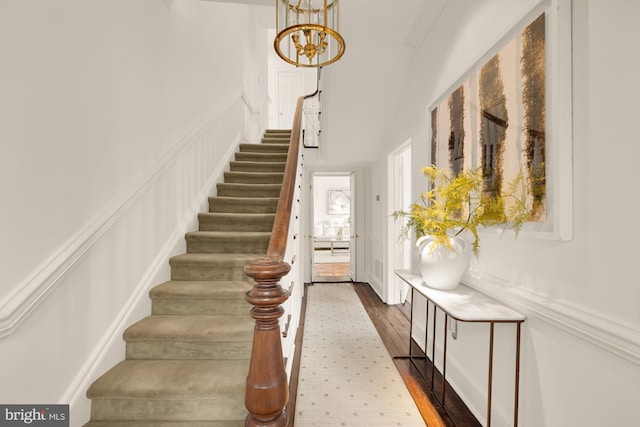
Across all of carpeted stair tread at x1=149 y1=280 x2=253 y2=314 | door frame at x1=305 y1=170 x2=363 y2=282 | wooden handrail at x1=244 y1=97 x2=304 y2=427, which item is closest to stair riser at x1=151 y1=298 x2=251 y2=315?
carpeted stair tread at x1=149 y1=280 x2=253 y2=314

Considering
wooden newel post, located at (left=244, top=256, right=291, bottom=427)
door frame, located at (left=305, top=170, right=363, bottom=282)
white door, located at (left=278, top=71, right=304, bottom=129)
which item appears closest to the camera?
wooden newel post, located at (left=244, top=256, right=291, bottom=427)

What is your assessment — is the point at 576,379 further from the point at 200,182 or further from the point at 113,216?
the point at 200,182

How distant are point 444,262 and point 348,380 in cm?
123

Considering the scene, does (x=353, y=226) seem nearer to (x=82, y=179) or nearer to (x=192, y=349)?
(x=192, y=349)

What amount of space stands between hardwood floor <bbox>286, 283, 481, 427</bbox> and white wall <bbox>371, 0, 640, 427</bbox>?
30 cm

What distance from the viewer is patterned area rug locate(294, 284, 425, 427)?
199cm

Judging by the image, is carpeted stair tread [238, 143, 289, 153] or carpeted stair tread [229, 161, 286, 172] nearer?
carpeted stair tread [229, 161, 286, 172]

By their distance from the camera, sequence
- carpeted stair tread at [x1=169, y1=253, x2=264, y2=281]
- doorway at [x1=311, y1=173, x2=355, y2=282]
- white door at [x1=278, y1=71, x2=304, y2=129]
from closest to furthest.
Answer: carpeted stair tread at [x1=169, y1=253, x2=264, y2=281], white door at [x1=278, y1=71, x2=304, y2=129], doorway at [x1=311, y1=173, x2=355, y2=282]

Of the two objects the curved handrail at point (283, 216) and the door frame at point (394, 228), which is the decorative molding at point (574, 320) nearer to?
the curved handrail at point (283, 216)

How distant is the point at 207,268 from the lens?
7.79 feet

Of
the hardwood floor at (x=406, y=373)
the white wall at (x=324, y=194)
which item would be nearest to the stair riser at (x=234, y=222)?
the hardwood floor at (x=406, y=373)

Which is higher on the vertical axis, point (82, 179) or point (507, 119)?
point (507, 119)

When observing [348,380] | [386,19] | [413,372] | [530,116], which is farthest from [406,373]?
[386,19]

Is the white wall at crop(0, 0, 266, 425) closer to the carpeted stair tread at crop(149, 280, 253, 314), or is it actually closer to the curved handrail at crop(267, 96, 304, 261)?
the carpeted stair tread at crop(149, 280, 253, 314)
